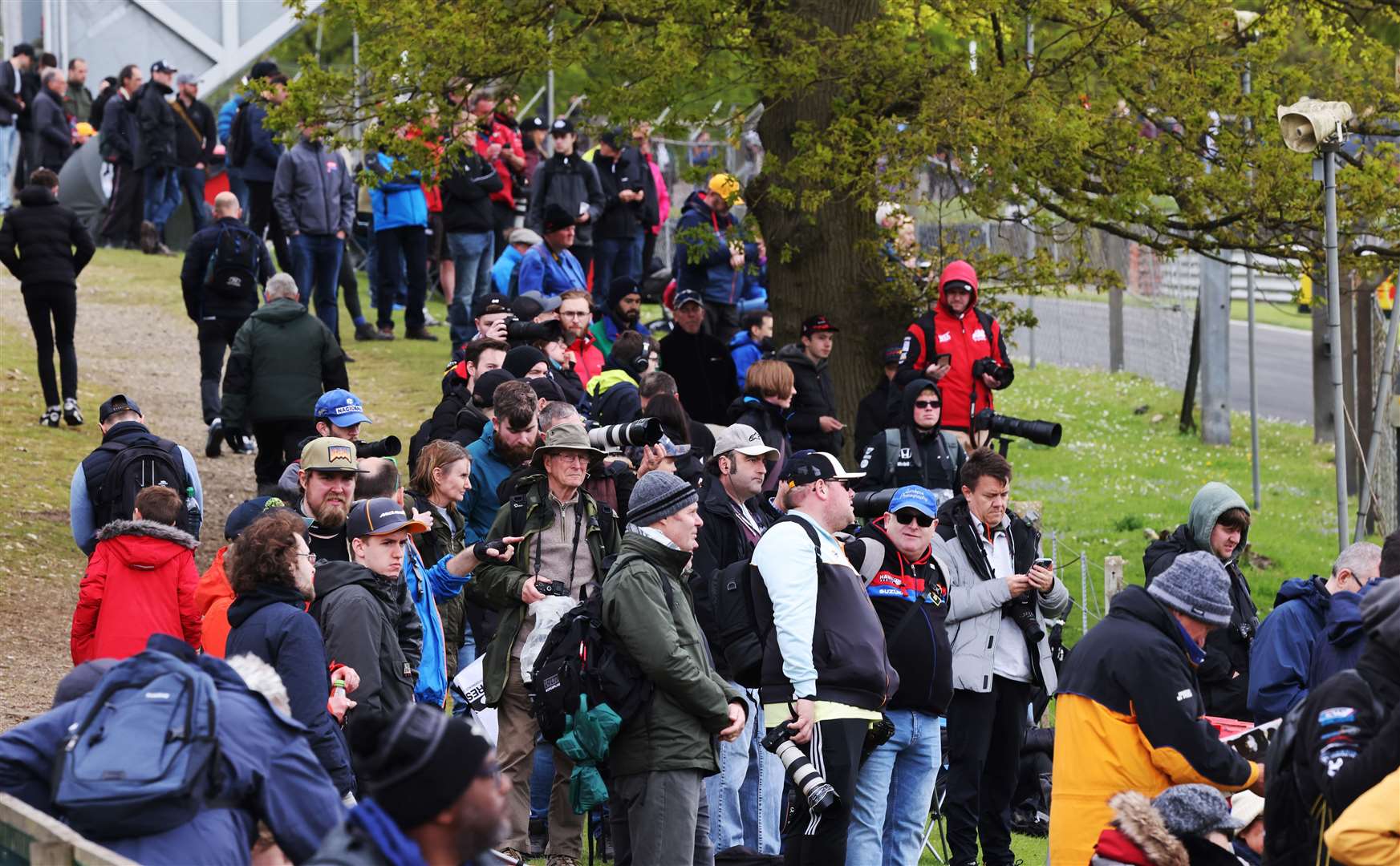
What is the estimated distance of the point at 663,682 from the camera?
276 inches

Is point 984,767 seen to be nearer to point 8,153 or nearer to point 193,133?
point 193,133

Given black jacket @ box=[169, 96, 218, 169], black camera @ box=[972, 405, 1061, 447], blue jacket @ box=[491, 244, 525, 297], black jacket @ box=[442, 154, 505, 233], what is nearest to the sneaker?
blue jacket @ box=[491, 244, 525, 297]

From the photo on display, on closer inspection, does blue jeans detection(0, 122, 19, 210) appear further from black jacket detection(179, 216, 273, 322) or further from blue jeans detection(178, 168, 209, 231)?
black jacket detection(179, 216, 273, 322)

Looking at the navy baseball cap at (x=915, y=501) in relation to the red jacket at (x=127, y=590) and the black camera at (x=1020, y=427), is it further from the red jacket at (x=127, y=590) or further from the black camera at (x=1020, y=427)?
the red jacket at (x=127, y=590)

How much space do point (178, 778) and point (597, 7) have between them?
986cm

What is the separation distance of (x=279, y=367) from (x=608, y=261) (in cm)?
678

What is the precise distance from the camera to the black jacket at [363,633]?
21.7ft

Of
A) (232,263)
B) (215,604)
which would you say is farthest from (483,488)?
(232,263)

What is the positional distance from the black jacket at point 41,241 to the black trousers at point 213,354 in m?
1.18

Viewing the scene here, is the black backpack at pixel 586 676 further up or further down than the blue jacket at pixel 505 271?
further down

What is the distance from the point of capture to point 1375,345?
19062 mm

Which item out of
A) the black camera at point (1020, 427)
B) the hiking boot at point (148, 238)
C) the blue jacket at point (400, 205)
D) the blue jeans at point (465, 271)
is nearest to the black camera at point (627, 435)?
the black camera at point (1020, 427)

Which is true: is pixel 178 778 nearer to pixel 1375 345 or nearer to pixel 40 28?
pixel 1375 345

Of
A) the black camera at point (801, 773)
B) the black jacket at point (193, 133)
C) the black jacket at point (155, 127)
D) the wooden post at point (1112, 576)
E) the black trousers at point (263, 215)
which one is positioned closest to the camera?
the black camera at point (801, 773)
